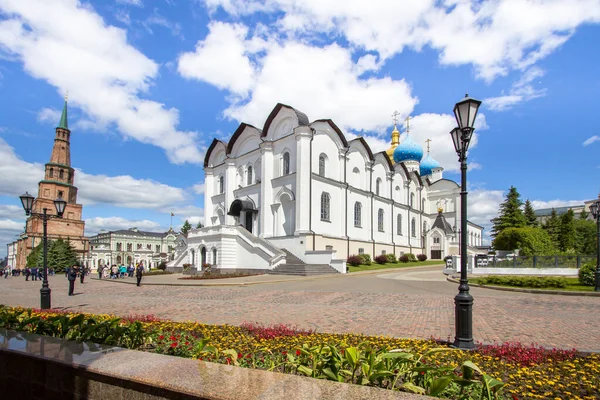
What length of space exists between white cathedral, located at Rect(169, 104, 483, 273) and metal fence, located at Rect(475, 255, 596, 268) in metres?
11.5

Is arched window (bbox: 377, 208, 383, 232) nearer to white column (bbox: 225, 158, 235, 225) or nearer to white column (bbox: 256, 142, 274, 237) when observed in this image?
white column (bbox: 256, 142, 274, 237)

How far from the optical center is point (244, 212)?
39062 millimetres

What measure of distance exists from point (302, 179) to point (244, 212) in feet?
29.0

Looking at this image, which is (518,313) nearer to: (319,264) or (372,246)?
(319,264)

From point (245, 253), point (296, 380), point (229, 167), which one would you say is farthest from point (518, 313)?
point (229, 167)

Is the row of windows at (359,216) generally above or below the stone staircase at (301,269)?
above

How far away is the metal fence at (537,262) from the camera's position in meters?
25.0

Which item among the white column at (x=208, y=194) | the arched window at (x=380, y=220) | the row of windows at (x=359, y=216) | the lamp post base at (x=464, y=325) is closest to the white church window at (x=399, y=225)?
the row of windows at (x=359, y=216)

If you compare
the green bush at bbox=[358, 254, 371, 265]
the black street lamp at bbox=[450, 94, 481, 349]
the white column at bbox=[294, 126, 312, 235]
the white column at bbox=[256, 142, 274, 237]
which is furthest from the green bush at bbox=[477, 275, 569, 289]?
the white column at bbox=[256, 142, 274, 237]

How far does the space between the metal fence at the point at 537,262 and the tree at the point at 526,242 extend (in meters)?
9.50

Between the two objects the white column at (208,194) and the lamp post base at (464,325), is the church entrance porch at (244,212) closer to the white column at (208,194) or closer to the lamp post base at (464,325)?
the white column at (208,194)

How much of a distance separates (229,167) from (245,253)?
1293 cm

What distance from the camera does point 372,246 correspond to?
41.6m

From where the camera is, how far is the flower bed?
11.8 ft
